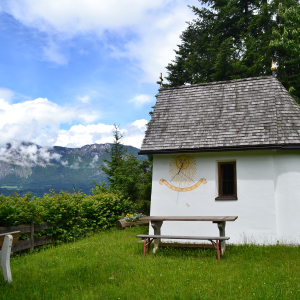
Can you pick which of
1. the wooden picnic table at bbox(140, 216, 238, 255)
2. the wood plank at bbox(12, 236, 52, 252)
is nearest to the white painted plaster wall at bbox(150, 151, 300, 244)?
the wooden picnic table at bbox(140, 216, 238, 255)

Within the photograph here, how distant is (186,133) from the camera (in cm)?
1102

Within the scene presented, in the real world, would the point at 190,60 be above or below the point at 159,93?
above

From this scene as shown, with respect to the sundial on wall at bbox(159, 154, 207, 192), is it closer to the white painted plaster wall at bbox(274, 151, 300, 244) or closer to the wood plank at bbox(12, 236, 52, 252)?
the white painted plaster wall at bbox(274, 151, 300, 244)

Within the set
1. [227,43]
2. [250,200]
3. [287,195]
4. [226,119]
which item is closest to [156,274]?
[250,200]

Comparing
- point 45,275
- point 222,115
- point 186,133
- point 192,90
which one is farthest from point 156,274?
point 192,90

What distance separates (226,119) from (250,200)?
3.12m

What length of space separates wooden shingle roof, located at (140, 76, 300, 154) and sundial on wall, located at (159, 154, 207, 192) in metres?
0.44

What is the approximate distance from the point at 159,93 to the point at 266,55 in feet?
40.1

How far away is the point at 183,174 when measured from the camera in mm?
10586

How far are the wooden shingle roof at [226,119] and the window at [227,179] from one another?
0.82 m

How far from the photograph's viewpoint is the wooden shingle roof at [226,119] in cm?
989

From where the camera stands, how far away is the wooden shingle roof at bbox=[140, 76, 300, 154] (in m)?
9.89

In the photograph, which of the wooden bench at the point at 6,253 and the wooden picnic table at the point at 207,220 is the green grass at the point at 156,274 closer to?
the wooden bench at the point at 6,253

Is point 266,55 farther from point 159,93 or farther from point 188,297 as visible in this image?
point 188,297
